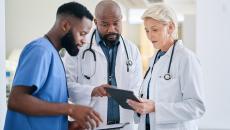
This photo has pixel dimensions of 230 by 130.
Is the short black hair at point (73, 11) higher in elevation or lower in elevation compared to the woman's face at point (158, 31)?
higher

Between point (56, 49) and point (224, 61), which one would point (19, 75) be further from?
point (224, 61)

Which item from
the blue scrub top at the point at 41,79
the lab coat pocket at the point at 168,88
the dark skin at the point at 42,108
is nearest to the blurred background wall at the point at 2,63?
the blue scrub top at the point at 41,79

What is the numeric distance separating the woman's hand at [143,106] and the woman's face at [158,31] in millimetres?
294

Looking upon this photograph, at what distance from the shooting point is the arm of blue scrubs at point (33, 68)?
1.11 m

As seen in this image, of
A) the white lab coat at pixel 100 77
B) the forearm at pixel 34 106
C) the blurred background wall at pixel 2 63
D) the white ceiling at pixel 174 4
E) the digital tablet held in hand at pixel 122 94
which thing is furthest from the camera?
the white ceiling at pixel 174 4

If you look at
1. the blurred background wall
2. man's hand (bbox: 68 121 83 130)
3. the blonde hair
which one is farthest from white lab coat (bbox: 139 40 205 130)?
the blurred background wall

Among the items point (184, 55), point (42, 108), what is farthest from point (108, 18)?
point (42, 108)

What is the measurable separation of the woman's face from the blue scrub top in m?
0.48

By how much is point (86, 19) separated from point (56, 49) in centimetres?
19

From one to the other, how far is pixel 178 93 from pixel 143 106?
175 millimetres

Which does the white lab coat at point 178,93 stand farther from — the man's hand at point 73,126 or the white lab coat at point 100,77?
the man's hand at point 73,126

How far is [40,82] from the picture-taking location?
3.73 ft

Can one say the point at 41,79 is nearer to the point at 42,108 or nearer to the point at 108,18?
the point at 42,108

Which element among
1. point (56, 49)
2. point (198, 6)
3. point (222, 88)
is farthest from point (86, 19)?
point (222, 88)
